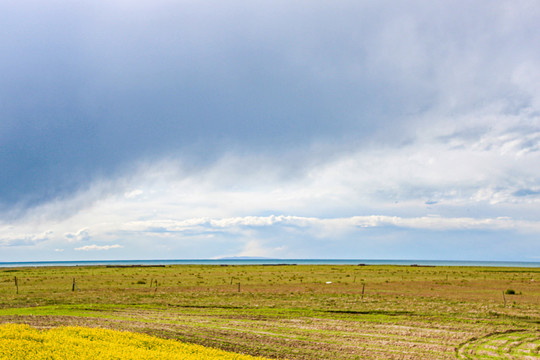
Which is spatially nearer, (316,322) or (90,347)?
(90,347)

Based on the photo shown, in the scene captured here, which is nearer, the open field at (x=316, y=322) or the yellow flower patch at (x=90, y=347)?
the yellow flower patch at (x=90, y=347)

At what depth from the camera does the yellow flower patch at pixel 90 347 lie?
13387 mm

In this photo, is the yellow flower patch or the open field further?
the open field

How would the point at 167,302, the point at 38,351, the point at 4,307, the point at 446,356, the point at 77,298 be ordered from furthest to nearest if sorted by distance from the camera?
the point at 77,298 → the point at 167,302 → the point at 4,307 → the point at 446,356 → the point at 38,351

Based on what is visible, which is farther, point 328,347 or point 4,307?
point 4,307

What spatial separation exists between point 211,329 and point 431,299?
26.5 m

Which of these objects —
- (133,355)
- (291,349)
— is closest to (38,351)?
(133,355)

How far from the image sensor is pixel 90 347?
49.8 ft

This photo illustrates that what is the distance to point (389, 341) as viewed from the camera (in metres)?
21.7

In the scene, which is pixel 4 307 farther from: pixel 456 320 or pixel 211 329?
pixel 456 320

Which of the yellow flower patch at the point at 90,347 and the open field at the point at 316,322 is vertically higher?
the yellow flower patch at the point at 90,347

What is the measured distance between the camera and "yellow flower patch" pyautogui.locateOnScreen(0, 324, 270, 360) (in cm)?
1339

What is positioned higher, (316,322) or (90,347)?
(90,347)

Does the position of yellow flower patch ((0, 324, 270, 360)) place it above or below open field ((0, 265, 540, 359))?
above
